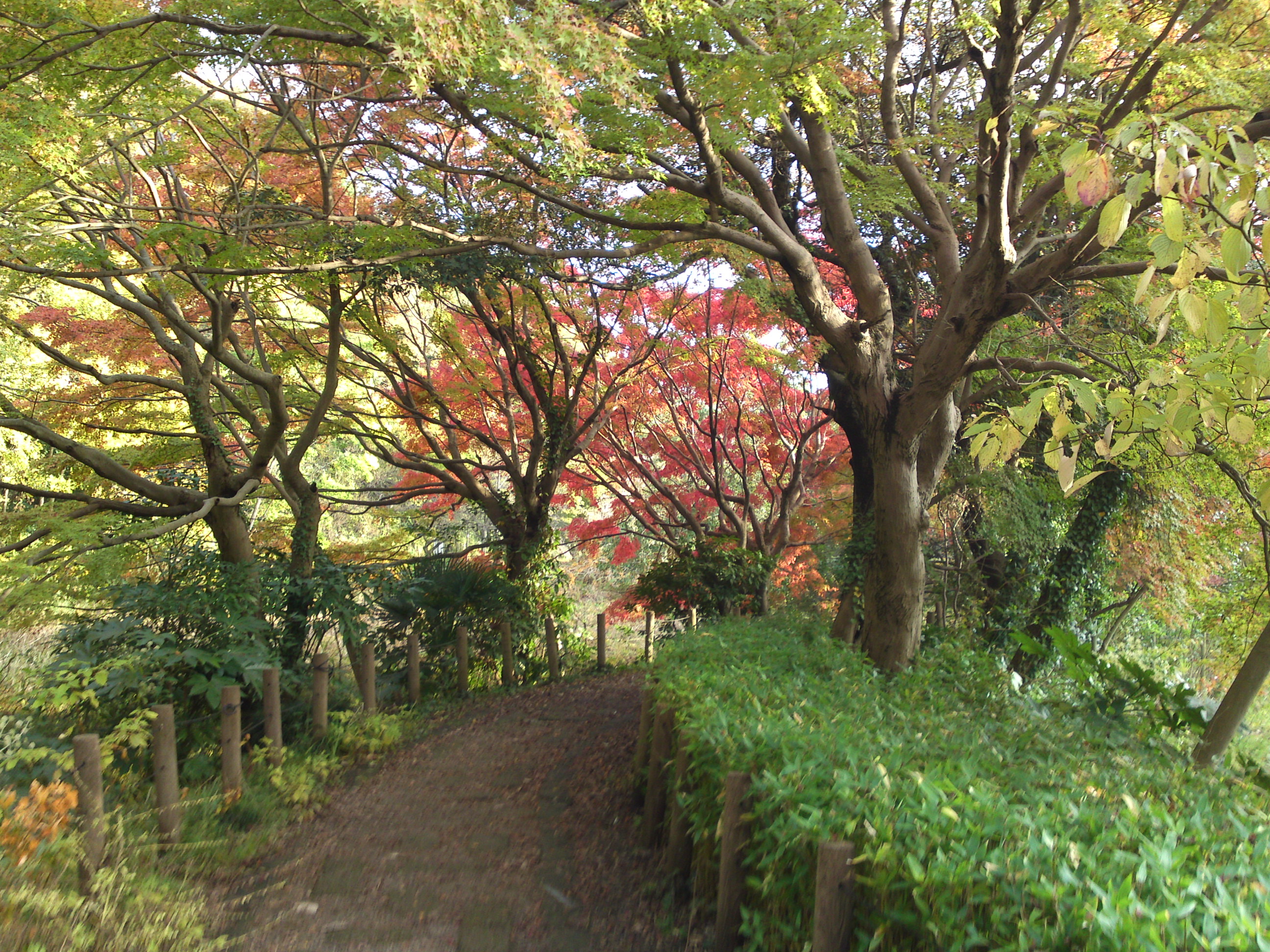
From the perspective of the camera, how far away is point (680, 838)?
4.50m

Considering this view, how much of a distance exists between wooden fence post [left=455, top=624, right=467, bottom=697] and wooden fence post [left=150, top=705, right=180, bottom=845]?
5162 millimetres

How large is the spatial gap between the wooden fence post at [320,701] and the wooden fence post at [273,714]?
639 mm

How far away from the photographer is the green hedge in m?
2.10

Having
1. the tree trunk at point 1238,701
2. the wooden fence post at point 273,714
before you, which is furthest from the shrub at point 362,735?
the tree trunk at point 1238,701

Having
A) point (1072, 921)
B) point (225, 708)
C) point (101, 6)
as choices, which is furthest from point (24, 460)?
point (1072, 921)

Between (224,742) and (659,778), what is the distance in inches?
125

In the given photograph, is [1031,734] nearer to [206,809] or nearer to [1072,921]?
[1072,921]

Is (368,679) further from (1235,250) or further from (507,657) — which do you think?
(1235,250)

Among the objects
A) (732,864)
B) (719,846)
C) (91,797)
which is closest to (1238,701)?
(719,846)

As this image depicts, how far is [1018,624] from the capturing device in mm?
11227

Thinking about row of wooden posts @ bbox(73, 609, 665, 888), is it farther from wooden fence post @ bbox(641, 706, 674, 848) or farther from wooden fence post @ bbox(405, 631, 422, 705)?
wooden fence post @ bbox(641, 706, 674, 848)

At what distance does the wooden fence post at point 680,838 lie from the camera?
4.47 m

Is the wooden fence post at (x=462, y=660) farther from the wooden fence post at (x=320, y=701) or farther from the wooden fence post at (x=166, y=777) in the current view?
the wooden fence post at (x=166, y=777)

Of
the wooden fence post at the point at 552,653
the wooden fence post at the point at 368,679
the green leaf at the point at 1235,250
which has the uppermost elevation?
the green leaf at the point at 1235,250
